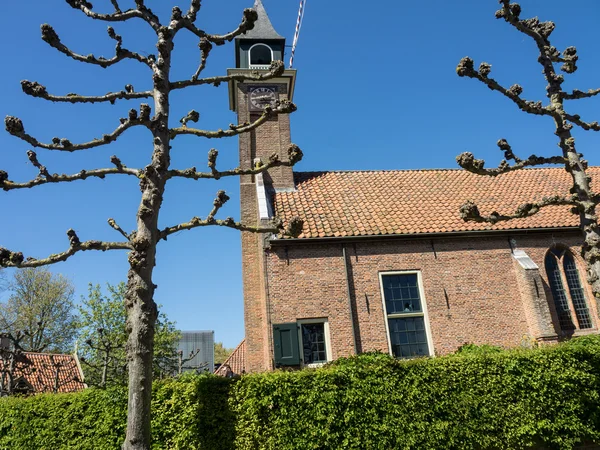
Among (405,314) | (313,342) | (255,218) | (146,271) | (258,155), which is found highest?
(258,155)

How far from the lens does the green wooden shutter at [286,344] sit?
45.3 ft

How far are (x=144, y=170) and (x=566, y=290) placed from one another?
51.1 ft

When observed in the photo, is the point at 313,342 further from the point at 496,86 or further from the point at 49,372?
the point at 49,372

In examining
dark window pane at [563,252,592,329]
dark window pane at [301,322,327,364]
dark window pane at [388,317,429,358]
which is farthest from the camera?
dark window pane at [563,252,592,329]

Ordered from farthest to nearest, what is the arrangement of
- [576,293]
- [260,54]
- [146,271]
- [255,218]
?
[260,54] → [255,218] → [576,293] → [146,271]

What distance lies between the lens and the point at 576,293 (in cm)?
1645

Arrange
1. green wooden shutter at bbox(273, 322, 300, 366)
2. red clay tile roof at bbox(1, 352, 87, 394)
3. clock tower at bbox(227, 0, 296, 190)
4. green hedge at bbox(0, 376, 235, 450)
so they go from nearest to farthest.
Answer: green hedge at bbox(0, 376, 235, 450)
green wooden shutter at bbox(273, 322, 300, 366)
clock tower at bbox(227, 0, 296, 190)
red clay tile roof at bbox(1, 352, 87, 394)

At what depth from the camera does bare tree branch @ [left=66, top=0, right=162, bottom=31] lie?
820 cm

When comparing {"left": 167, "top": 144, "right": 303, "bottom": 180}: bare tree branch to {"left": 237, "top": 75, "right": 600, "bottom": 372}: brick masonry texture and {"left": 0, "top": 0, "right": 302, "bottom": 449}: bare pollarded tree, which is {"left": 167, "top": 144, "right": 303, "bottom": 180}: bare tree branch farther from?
{"left": 237, "top": 75, "right": 600, "bottom": 372}: brick masonry texture

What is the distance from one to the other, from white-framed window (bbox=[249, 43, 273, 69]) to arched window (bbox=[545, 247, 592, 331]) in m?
15.0

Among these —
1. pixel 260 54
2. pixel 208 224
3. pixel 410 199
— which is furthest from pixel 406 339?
pixel 260 54

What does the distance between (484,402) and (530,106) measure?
20.1 ft

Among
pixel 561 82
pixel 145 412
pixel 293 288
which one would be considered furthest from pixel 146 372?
pixel 561 82

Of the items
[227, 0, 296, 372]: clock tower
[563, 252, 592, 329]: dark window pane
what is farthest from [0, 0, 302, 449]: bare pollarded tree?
[563, 252, 592, 329]: dark window pane
